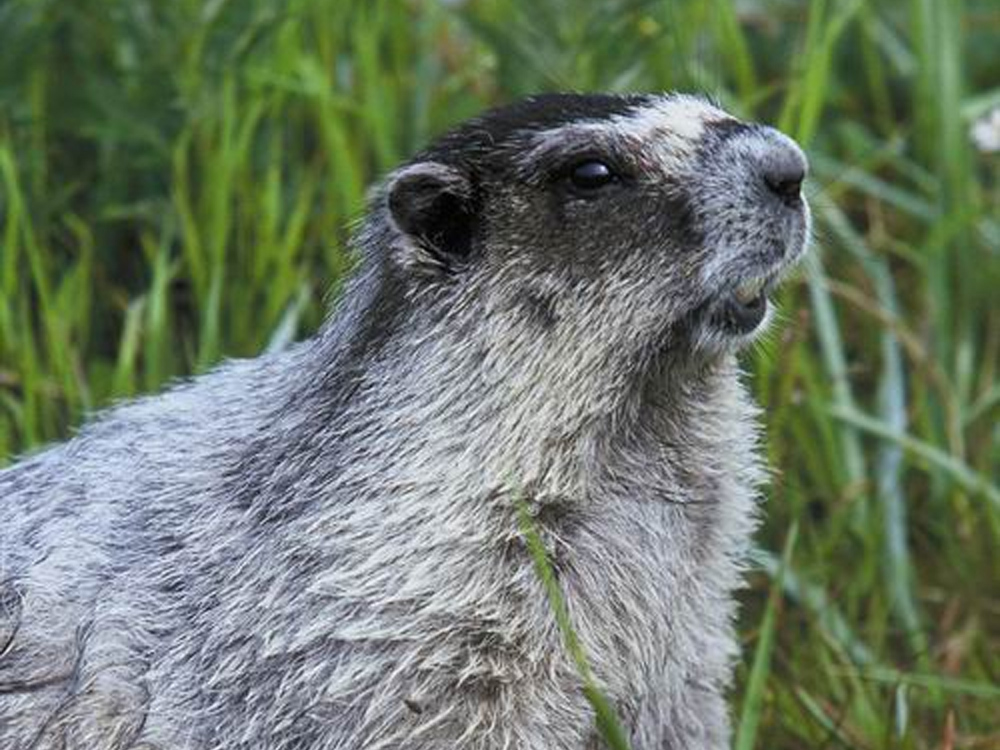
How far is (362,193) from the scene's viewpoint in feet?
20.7

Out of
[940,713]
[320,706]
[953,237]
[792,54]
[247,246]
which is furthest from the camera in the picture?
[792,54]

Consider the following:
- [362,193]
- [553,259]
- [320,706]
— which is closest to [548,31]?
[362,193]

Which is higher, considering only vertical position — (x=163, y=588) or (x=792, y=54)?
(x=792, y=54)

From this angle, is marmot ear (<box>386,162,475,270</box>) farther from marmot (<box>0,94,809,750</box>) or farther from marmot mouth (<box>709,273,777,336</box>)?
marmot mouth (<box>709,273,777,336</box>)

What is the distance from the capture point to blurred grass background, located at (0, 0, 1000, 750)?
5.67 metres

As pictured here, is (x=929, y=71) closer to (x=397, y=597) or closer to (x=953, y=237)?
(x=953, y=237)

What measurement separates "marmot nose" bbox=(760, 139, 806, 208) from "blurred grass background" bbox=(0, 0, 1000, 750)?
1.02 metres

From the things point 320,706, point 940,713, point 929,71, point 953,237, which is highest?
point 929,71

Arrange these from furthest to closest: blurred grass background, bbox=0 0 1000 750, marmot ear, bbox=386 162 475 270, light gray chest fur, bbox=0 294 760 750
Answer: blurred grass background, bbox=0 0 1000 750, marmot ear, bbox=386 162 475 270, light gray chest fur, bbox=0 294 760 750

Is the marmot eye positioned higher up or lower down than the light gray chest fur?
higher up

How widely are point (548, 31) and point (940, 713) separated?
2209 millimetres

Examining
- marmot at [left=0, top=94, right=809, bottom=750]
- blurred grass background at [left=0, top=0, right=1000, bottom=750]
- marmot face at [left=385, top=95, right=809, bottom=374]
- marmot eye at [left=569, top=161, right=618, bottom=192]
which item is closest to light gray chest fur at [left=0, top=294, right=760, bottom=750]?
marmot at [left=0, top=94, right=809, bottom=750]

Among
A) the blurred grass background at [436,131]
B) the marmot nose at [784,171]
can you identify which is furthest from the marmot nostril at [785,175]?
the blurred grass background at [436,131]

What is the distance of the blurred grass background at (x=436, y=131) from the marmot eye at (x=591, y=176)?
3.64 feet
